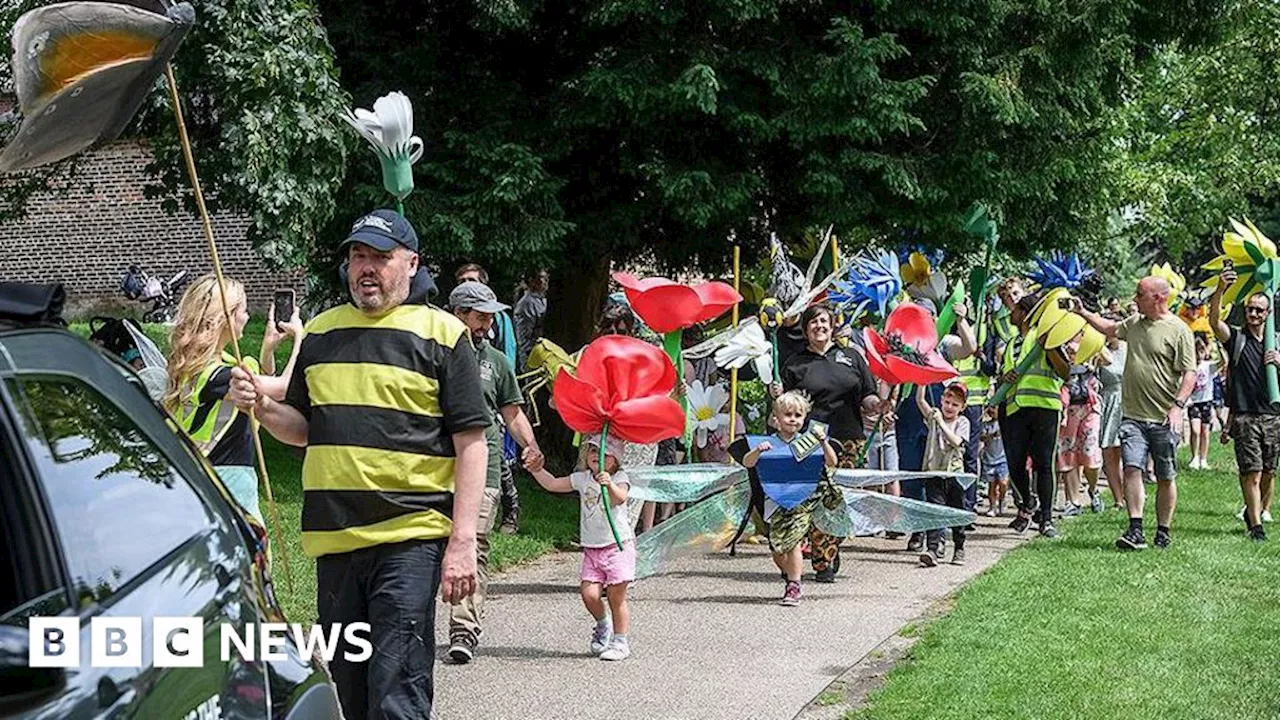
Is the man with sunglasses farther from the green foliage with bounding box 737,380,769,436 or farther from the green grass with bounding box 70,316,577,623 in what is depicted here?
the green grass with bounding box 70,316,577,623

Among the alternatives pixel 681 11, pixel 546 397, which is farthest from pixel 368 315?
pixel 546 397

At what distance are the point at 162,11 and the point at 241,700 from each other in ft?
9.01

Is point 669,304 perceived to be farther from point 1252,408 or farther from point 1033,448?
point 1252,408

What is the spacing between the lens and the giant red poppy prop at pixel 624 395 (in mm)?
8703

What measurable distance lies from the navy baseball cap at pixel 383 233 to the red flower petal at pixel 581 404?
10.5 ft

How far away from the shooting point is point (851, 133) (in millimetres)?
13719

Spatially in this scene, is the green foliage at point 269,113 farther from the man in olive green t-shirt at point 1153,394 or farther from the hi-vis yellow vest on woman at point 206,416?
the man in olive green t-shirt at point 1153,394

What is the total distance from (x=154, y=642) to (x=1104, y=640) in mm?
7001

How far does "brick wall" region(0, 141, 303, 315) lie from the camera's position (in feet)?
102

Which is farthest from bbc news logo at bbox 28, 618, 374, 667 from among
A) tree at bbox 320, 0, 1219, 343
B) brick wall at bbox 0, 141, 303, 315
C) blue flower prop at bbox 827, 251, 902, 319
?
brick wall at bbox 0, 141, 303, 315

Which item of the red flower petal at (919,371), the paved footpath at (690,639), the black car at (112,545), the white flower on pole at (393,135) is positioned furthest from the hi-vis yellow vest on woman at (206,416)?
the red flower petal at (919,371)

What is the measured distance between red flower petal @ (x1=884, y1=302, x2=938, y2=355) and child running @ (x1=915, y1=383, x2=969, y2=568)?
556 millimetres

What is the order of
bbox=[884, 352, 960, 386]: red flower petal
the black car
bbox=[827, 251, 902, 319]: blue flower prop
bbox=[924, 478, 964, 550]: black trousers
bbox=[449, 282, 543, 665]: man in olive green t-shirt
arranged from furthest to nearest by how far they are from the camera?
bbox=[827, 251, 902, 319]: blue flower prop < bbox=[924, 478, 964, 550]: black trousers < bbox=[884, 352, 960, 386]: red flower petal < bbox=[449, 282, 543, 665]: man in olive green t-shirt < the black car

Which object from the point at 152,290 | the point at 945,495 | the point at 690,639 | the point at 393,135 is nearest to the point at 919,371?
the point at 945,495
